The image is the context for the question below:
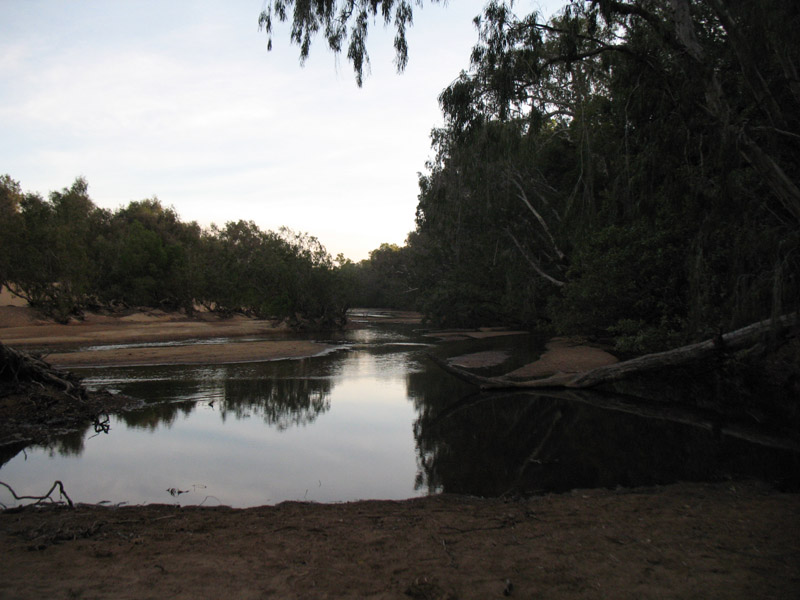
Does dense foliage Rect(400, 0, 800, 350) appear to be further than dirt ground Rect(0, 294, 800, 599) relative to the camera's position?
Yes

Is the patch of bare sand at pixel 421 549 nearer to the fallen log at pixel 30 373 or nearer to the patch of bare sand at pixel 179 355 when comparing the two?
the fallen log at pixel 30 373

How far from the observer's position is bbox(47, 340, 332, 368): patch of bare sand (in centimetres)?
1933

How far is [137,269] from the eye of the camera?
47.0m

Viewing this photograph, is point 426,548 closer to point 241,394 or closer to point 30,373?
point 30,373

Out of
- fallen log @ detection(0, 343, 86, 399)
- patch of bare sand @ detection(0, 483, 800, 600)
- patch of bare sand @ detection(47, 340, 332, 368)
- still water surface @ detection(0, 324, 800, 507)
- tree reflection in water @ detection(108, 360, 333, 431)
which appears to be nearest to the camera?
patch of bare sand @ detection(0, 483, 800, 600)

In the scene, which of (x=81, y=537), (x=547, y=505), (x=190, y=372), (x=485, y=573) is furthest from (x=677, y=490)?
(x=190, y=372)

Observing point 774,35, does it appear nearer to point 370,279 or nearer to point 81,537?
point 81,537

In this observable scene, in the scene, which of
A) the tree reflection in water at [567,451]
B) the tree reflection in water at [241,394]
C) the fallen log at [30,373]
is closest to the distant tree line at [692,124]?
the tree reflection in water at [567,451]

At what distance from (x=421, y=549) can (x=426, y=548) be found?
0.05 meters

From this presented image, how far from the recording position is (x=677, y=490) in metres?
6.23

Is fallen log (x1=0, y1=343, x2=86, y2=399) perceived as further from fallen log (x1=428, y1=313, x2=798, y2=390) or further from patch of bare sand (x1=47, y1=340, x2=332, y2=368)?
fallen log (x1=428, y1=313, x2=798, y2=390)

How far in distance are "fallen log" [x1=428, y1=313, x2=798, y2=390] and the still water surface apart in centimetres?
84

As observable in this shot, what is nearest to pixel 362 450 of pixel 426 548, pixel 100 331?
pixel 426 548

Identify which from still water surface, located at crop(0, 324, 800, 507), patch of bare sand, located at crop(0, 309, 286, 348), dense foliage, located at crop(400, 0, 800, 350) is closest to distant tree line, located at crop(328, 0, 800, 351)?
dense foliage, located at crop(400, 0, 800, 350)
